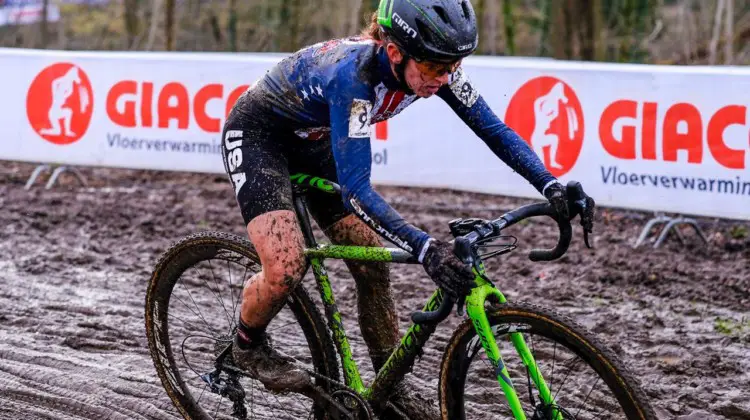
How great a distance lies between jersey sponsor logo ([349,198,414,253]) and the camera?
11.4 feet

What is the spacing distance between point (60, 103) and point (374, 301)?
7.64 m

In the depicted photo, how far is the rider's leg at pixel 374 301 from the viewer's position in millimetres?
4367

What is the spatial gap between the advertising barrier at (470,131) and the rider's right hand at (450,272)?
5661mm

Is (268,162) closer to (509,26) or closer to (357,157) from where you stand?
(357,157)

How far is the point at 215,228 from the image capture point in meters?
9.28

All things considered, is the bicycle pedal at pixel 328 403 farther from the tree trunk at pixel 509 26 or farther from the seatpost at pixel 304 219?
the tree trunk at pixel 509 26

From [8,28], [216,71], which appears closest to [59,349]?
[216,71]

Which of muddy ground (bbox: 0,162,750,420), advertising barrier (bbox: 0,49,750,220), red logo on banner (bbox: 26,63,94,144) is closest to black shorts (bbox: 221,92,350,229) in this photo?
muddy ground (bbox: 0,162,750,420)

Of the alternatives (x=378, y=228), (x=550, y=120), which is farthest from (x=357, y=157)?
(x=550, y=120)

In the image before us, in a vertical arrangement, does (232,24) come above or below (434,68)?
above

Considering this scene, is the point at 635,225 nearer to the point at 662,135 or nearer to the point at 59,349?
the point at 662,135

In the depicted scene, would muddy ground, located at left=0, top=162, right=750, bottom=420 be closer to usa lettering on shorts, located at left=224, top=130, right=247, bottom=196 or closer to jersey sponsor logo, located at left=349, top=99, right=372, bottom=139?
usa lettering on shorts, located at left=224, top=130, right=247, bottom=196

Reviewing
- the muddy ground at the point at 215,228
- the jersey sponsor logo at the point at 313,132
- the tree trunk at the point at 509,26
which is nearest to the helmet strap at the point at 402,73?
the jersey sponsor logo at the point at 313,132

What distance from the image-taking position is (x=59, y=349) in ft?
19.4
